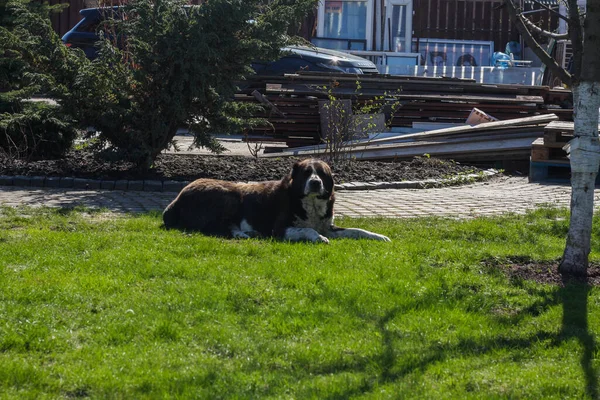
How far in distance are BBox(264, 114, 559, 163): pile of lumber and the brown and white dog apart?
6.01 metres

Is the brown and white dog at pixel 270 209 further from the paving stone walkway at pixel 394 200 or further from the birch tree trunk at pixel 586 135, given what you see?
the birch tree trunk at pixel 586 135

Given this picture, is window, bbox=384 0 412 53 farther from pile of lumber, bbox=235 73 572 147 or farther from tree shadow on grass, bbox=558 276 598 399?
tree shadow on grass, bbox=558 276 598 399

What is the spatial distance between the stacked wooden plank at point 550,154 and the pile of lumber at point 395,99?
439 cm

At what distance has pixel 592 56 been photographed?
22.0 ft

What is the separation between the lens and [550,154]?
14.0 meters

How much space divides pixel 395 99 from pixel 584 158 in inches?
448

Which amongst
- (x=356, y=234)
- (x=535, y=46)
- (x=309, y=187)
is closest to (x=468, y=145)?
(x=356, y=234)

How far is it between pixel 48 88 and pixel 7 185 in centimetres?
156

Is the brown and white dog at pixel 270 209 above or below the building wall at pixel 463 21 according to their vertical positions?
below

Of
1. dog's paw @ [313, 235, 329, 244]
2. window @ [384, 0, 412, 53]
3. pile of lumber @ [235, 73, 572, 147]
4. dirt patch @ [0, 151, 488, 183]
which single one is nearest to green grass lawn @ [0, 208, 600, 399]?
dog's paw @ [313, 235, 329, 244]

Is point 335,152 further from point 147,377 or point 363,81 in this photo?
point 147,377

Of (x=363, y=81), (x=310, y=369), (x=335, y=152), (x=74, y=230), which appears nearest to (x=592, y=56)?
(x=310, y=369)

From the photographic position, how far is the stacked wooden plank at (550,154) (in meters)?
13.7

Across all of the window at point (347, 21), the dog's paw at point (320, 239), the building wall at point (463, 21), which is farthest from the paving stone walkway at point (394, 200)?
the building wall at point (463, 21)
